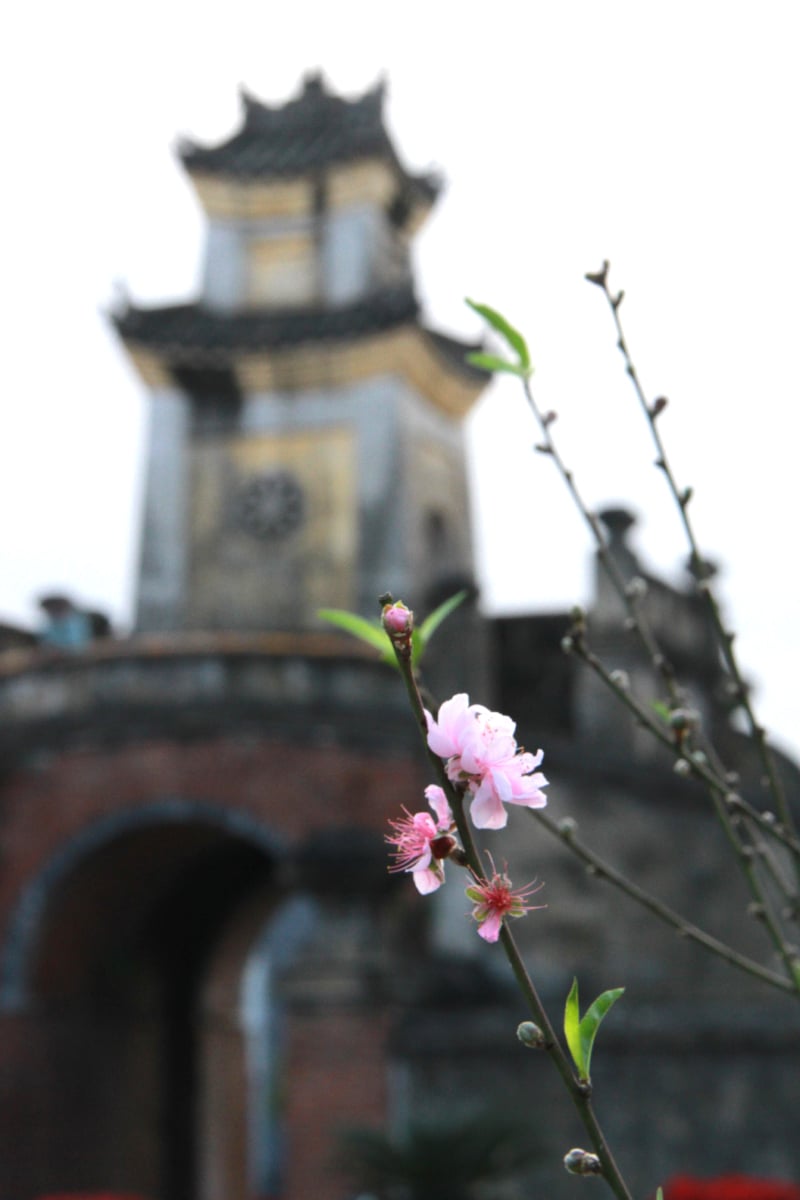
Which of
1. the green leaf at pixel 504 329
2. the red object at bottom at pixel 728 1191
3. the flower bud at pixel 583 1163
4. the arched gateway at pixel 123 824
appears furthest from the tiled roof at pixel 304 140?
the flower bud at pixel 583 1163

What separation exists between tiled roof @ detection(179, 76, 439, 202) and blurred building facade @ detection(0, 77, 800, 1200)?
59mm

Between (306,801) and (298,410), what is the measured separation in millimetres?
7801

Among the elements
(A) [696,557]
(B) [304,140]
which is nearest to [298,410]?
(B) [304,140]

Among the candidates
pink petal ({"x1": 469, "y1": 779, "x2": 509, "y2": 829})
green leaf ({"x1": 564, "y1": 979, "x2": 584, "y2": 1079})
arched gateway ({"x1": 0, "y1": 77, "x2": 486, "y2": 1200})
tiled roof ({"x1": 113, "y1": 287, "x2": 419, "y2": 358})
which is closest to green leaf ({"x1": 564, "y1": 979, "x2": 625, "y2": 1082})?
green leaf ({"x1": 564, "y1": 979, "x2": 584, "y2": 1079})

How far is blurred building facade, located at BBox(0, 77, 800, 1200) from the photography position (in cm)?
1090

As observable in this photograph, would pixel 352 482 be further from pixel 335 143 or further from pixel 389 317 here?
pixel 335 143

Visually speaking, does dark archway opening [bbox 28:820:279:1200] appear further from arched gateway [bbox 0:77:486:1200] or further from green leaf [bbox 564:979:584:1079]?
green leaf [bbox 564:979:584:1079]

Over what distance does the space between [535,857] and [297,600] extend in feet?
23.5

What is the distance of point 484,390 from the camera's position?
68.7 feet

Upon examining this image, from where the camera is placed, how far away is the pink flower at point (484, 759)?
5.05ft

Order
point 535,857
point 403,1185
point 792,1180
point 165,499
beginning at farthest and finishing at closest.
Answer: point 165,499, point 535,857, point 792,1180, point 403,1185

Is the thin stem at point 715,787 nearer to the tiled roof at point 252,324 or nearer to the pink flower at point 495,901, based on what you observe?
the pink flower at point 495,901

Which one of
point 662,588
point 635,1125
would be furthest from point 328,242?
point 635,1125

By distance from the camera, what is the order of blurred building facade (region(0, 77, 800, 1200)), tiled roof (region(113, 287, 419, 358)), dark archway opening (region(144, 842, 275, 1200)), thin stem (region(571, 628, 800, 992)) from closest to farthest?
thin stem (region(571, 628, 800, 992)) < blurred building facade (region(0, 77, 800, 1200)) < dark archway opening (region(144, 842, 275, 1200)) < tiled roof (region(113, 287, 419, 358))
